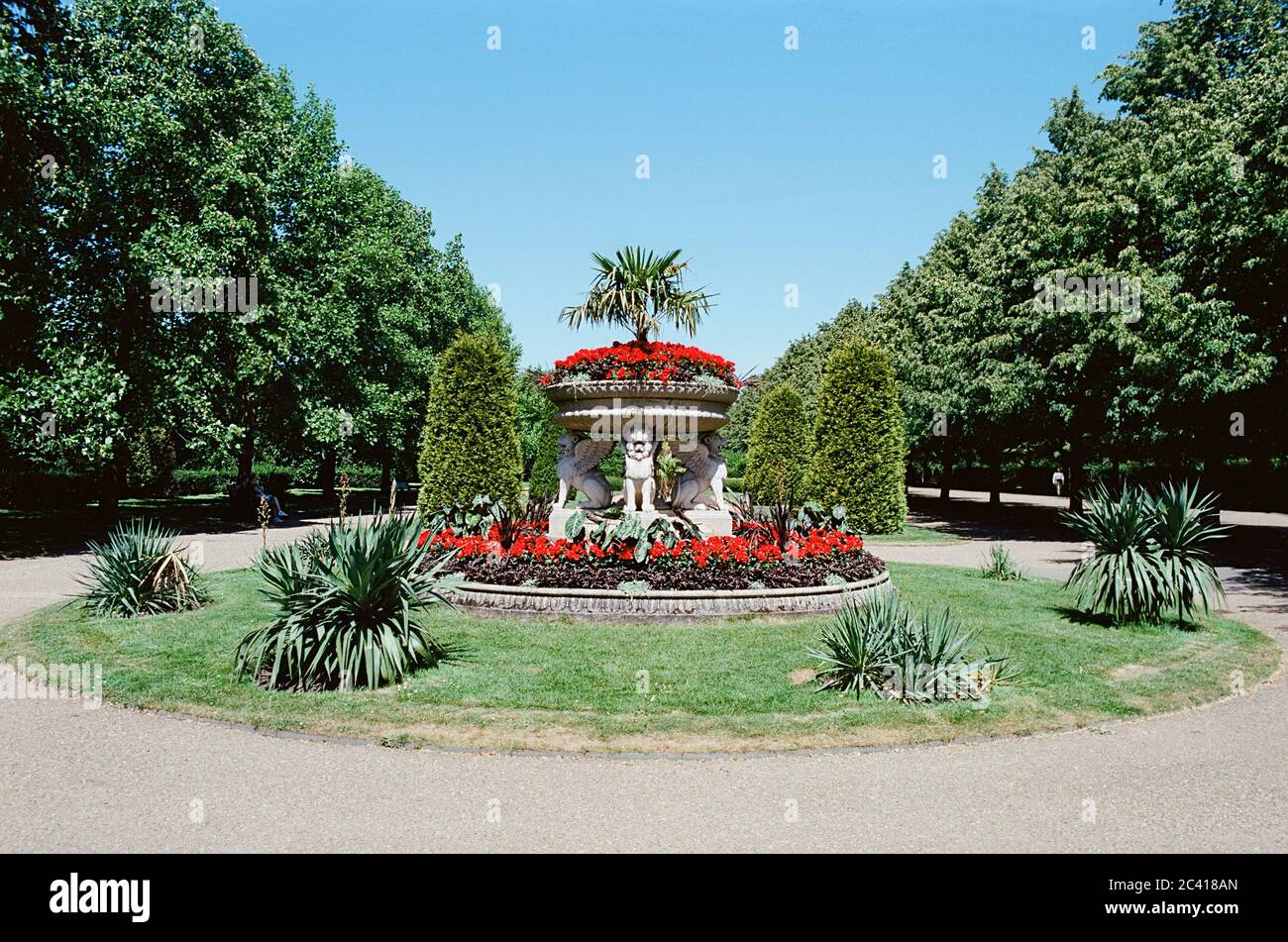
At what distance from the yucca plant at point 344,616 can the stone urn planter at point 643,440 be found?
4.37 m

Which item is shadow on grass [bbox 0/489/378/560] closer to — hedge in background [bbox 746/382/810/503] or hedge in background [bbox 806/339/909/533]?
hedge in background [bbox 746/382/810/503]

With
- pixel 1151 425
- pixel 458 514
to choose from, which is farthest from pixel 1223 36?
pixel 458 514

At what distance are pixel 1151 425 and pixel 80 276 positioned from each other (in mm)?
25742

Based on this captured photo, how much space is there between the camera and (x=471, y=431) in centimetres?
2264

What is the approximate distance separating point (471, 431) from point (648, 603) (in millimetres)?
14533

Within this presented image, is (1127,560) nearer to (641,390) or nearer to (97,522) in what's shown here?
(641,390)

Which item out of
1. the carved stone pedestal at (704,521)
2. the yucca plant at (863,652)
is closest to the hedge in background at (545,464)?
the carved stone pedestal at (704,521)

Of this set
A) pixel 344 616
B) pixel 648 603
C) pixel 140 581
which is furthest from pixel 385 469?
pixel 344 616

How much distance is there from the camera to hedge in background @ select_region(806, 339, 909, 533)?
880 inches

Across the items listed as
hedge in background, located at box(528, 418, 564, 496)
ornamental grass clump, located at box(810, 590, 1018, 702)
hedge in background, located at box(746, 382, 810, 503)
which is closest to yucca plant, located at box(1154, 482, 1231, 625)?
ornamental grass clump, located at box(810, 590, 1018, 702)

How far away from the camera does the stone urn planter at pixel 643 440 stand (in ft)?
36.7

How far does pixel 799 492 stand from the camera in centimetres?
2670

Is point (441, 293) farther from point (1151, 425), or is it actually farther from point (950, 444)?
point (1151, 425)

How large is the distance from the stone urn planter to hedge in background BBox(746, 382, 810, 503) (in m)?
14.1
